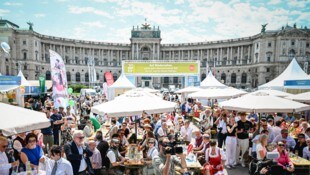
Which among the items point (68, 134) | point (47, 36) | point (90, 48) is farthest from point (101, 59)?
point (68, 134)

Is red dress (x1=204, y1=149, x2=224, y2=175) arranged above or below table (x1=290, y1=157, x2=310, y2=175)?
above

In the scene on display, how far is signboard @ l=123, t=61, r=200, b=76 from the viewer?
117 feet

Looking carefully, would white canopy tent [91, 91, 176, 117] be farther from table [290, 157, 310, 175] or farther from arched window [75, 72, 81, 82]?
arched window [75, 72, 81, 82]

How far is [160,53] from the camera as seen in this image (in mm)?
84312

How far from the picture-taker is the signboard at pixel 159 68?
117 feet

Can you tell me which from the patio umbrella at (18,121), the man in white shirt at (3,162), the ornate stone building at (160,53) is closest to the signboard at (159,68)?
the patio umbrella at (18,121)

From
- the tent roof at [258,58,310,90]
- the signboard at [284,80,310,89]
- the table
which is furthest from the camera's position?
the tent roof at [258,58,310,90]

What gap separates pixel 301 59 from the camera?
207 ft

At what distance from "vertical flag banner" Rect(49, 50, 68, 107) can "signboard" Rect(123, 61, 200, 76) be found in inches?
919

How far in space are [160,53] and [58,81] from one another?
73.9 meters

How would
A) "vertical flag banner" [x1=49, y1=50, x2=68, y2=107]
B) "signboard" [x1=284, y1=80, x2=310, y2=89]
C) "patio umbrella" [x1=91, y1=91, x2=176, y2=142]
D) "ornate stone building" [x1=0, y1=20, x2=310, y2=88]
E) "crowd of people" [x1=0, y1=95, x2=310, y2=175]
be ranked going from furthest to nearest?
1. "ornate stone building" [x1=0, y1=20, x2=310, y2=88]
2. "signboard" [x1=284, y1=80, x2=310, y2=89]
3. "vertical flag banner" [x1=49, y1=50, x2=68, y2=107]
4. "patio umbrella" [x1=91, y1=91, x2=176, y2=142]
5. "crowd of people" [x1=0, y1=95, x2=310, y2=175]

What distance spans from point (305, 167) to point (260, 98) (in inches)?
120

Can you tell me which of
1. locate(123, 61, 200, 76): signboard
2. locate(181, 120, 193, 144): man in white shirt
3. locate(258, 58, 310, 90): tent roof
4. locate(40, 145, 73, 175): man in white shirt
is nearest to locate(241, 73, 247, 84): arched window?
locate(123, 61, 200, 76): signboard

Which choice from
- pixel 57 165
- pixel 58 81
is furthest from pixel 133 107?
pixel 58 81
